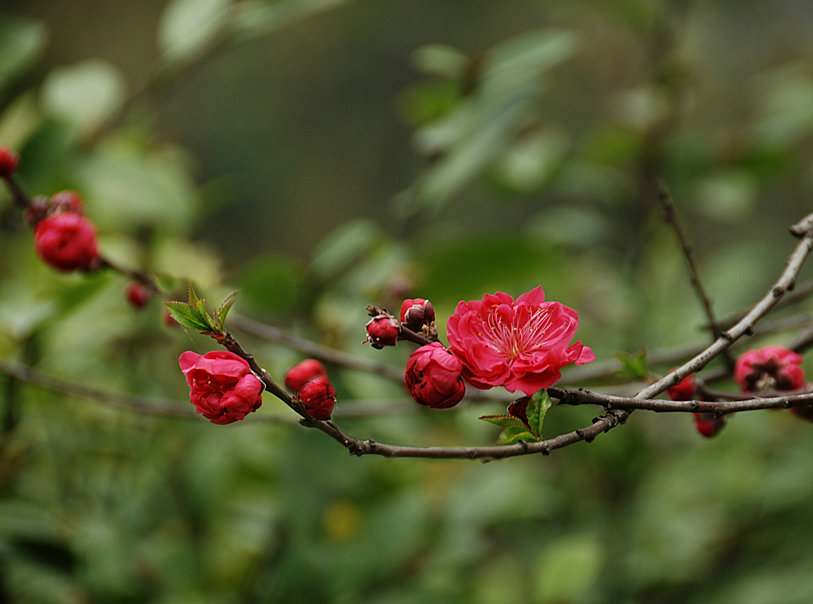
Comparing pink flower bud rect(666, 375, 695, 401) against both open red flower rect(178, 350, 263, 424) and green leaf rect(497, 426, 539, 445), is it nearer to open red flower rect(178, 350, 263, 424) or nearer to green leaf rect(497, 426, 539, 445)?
green leaf rect(497, 426, 539, 445)

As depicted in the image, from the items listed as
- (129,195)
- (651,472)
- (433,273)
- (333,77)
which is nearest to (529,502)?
(651,472)

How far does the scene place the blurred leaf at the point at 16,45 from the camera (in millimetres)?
767

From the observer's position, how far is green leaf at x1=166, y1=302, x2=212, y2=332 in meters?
0.36

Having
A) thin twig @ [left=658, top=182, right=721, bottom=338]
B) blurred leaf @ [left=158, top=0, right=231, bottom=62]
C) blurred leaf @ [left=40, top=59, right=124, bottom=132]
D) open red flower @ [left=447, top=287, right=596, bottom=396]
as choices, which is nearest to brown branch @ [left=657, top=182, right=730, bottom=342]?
thin twig @ [left=658, top=182, right=721, bottom=338]

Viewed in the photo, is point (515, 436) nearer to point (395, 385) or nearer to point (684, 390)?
point (684, 390)

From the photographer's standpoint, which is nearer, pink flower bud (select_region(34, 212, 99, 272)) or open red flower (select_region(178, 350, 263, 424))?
open red flower (select_region(178, 350, 263, 424))

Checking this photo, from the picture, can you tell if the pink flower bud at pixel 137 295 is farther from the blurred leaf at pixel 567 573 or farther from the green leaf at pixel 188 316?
the blurred leaf at pixel 567 573

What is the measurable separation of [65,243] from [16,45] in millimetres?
368

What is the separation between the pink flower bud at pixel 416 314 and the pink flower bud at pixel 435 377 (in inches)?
1.1

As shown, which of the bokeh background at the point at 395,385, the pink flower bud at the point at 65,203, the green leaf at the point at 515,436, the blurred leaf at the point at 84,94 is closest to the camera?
the green leaf at the point at 515,436

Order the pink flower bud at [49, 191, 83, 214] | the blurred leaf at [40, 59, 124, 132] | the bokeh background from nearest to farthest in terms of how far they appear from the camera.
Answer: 1. the pink flower bud at [49, 191, 83, 214]
2. the bokeh background
3. the blurred leaf at [40, 59, 124, 132]

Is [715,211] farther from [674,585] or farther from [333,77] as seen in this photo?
[333,77]

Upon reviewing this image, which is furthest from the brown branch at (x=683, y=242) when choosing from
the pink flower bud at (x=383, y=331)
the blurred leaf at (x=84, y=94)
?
the blurred leaf at (x=84, y=94)

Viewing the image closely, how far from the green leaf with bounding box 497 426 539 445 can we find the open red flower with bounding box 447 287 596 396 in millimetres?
21
